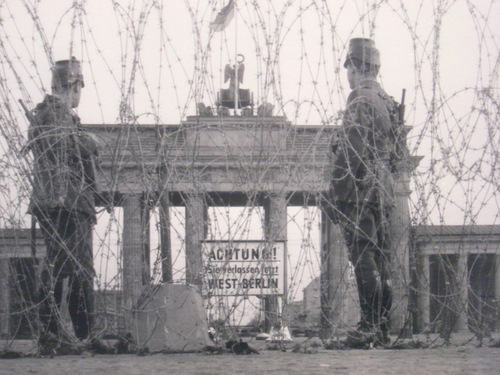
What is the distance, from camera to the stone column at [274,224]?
18.8 feet

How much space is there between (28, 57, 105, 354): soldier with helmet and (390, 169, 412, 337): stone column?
1923mm

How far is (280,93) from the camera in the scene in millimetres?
5875

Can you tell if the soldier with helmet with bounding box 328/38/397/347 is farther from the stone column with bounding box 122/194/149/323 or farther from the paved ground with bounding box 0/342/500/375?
the stone column with bounding box 122/194/149/323

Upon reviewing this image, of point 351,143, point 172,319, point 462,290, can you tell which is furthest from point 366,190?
point 172,319

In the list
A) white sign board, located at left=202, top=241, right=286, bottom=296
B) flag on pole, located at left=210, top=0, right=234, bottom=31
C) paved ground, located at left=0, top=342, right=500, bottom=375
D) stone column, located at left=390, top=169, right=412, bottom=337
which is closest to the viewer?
paved ground, located at left=0, top=342, right=500, bottom=375

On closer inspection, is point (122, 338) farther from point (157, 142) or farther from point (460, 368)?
point (460, 368)

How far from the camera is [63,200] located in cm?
580

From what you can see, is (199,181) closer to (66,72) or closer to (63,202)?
(63,202)

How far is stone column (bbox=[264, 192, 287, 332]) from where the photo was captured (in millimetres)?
5742

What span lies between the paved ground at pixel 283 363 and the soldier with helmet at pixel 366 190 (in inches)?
27.8

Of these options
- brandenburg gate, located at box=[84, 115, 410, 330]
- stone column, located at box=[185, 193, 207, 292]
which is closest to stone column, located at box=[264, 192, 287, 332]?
brandenburg gate, located at box=[84, 115, 410, 330]

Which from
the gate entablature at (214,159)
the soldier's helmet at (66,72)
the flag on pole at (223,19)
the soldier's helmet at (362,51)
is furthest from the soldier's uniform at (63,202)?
the soldier's helmet at (362,51)

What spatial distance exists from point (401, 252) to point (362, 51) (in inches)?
53.2

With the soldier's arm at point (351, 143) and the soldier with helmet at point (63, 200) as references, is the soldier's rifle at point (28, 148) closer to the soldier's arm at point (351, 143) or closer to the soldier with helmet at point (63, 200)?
the soldier with helmet at point (63, 200)
